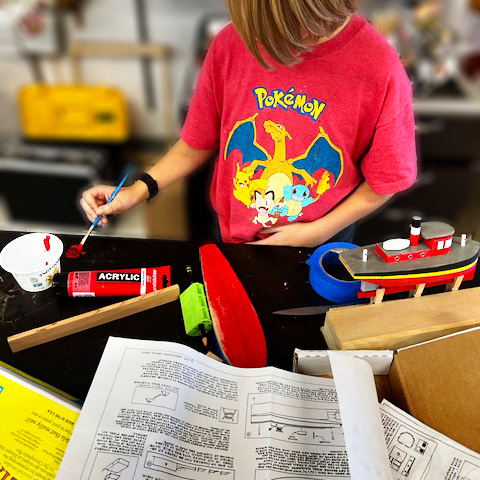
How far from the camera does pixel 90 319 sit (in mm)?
749

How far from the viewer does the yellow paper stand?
1.95ft

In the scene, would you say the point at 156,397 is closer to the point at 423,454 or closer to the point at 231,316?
the point at 231,316

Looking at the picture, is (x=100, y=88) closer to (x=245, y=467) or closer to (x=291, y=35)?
(x=291, y=35)

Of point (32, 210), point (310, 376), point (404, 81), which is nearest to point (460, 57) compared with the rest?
point (404, 81)

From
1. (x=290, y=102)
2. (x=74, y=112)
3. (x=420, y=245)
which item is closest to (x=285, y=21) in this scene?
(x=290, y=102)

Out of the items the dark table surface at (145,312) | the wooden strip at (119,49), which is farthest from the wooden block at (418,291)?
the wooden strip at (119,49)

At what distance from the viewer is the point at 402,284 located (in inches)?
28.1

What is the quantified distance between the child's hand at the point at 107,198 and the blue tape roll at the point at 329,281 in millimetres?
352

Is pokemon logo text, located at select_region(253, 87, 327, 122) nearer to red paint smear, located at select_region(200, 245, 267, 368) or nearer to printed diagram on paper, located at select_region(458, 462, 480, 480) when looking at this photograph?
red paint smear, located at select_region(200, 245, 267, 368)

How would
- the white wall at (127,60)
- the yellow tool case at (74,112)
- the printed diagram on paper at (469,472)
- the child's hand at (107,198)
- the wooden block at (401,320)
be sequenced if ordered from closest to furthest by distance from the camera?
the printed diagram on paper at (469,472) < the wooden block at (401,320) < the child's hand at (107,198) < the white wall at (127,60) < the yellow tool case at (74,112)

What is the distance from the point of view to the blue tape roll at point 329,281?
0.77m

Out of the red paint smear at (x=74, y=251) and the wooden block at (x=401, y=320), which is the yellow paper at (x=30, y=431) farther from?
the wooden block at (x=401, y=320)

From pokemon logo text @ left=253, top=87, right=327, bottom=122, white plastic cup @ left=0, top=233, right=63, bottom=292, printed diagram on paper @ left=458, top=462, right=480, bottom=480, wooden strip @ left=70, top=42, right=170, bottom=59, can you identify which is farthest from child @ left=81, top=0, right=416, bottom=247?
wooden strip @ left=70, top=42, right=170, bottom=59

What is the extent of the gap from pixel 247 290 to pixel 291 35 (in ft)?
1.29
